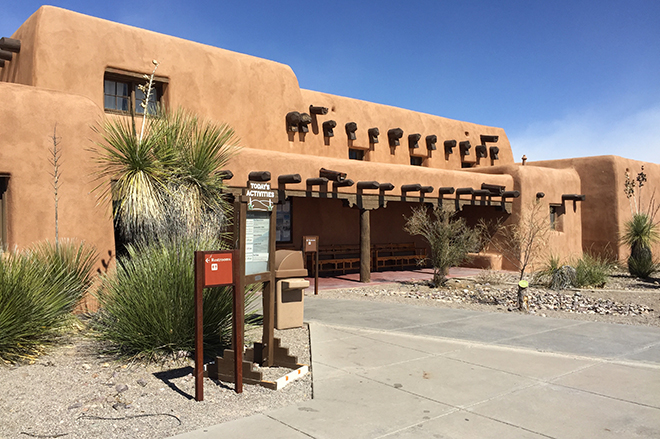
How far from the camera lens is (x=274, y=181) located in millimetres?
13844

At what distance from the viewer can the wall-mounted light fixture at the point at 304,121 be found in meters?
16.8

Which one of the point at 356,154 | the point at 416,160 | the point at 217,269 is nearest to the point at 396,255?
the point at 356,154

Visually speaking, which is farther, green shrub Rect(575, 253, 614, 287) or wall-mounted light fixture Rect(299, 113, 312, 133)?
wall-mounted light fixture Rect(299, 113, 312, 133)

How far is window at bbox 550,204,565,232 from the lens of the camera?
70.7 ft

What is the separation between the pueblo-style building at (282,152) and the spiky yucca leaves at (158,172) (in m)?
0.48

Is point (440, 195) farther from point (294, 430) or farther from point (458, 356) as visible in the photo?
point (294, 430)

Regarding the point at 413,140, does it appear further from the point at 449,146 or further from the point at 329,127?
the point at 329,127

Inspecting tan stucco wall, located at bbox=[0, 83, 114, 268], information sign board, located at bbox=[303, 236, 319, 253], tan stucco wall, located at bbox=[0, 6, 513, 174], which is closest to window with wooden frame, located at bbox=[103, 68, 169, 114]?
tan stucco wall, located at bbox=[0, 6, 513, 174]

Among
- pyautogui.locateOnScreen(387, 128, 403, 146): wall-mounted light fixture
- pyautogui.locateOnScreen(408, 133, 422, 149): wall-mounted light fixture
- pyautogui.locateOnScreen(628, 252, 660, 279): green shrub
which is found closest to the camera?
pyautogui.locateOnScreen(628, 252, 660, 279): green shrub

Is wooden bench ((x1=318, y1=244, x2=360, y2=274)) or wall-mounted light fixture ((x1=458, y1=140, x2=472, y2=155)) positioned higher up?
wall-mounted light fixture ((x1=458, y1=140, x2=472, y2=155))

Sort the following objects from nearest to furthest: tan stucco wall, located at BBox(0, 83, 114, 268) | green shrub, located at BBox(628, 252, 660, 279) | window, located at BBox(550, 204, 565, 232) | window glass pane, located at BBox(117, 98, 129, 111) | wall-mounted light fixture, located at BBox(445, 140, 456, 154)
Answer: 1. tan stucco wall, located at BBox(0, 83, 114, 268)
2. window glass pane, located at BBox(117, 98, 129, 111)
3. green shrub, located at BBox(628, 252, 660, 279)
4. window, located at BBox(550, 204, 565, 232)
5. wall-mounted light fixture, located at BBox(445, 140, 456, 154)

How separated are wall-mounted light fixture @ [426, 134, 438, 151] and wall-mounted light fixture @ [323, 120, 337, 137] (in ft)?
18.5

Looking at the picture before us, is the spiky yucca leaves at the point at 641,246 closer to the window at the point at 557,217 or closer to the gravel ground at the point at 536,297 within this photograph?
the gravel ground at the point at 536,297

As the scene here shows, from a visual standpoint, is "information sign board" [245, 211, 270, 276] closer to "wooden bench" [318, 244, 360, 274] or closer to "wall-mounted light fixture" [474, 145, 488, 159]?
"wooden bench" [318, 244, 360, 274]
